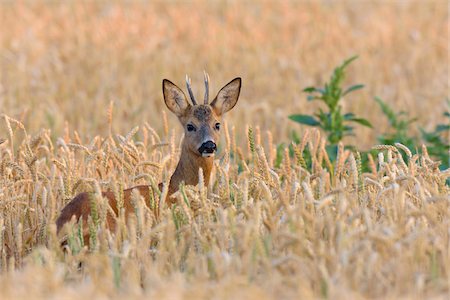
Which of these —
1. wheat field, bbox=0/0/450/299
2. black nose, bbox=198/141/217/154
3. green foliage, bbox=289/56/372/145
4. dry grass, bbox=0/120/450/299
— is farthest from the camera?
green foliage, bbox=289/56/372/145

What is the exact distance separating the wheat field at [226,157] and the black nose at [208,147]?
215 millimetres

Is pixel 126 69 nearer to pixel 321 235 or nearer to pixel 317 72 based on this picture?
pixel 317 72

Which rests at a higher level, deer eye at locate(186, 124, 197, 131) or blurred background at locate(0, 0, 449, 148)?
blurred background at locate(0, 0, 449, 148)

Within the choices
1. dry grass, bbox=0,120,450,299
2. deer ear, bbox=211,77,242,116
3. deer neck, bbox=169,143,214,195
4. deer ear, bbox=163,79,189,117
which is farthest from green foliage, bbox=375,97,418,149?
dry grass, bbox=0,120,450,299

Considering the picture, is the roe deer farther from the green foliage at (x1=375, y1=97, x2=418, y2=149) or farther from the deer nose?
the green foliage at (x1=375, y1=97, x2=418, y2=149)

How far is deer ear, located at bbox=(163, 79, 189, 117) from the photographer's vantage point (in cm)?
841

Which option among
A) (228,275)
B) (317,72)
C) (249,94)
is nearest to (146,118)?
(249,94)

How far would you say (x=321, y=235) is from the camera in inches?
256

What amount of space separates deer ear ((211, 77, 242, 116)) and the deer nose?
21.7 inches

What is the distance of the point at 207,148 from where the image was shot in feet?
25.9

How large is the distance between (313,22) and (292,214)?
40.6ft

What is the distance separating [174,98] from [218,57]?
769 cm

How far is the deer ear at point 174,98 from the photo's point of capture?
841 centimetres

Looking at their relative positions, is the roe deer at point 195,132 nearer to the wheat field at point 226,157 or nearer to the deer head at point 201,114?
the deer head at point 201,114
